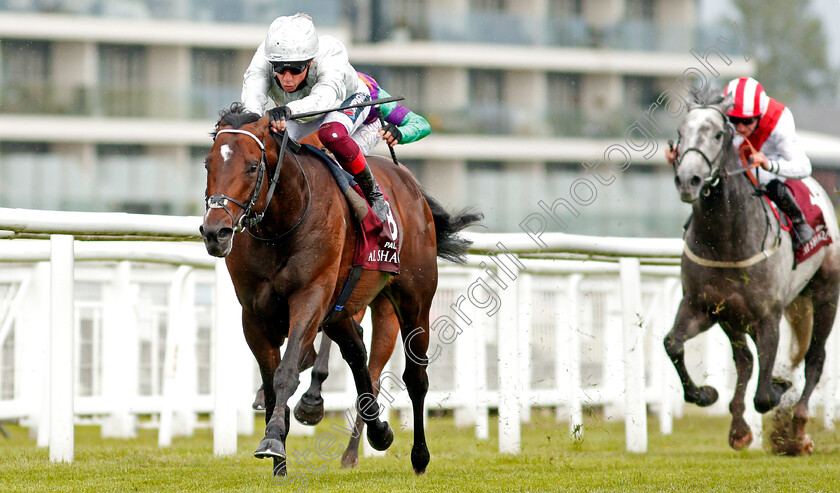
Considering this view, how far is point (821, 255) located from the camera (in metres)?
7.27

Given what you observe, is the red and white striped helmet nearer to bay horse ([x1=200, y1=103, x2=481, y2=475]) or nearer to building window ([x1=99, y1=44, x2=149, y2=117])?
bay horse ([x1=200, y1=103, x2=481, y2=475])

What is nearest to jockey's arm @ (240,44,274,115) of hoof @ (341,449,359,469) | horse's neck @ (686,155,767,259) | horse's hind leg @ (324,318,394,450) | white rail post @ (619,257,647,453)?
horse's hind leg @ (324,318,394,450)

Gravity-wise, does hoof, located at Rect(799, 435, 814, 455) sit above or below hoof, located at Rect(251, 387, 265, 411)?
below

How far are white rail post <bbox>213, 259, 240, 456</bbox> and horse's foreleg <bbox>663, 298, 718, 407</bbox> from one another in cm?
238

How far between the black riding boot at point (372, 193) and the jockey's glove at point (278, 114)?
657 millimetres

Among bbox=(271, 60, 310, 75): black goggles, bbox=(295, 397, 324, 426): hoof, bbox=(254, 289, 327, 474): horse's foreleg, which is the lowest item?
bbox=(295, 397, 324, 426): hoof

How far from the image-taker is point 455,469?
575 centimetres

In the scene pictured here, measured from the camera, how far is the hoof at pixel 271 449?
4195 mm

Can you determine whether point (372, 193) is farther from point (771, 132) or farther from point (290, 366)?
point (771, 132)

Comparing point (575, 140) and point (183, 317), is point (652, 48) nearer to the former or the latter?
point (575, 140)

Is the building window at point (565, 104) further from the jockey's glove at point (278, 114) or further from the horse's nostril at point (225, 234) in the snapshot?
the horse's nostril at point (225, 234)

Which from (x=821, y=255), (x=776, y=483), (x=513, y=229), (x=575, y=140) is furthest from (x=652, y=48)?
(x=776, y=483)

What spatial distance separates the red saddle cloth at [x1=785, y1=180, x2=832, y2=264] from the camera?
7.09 m

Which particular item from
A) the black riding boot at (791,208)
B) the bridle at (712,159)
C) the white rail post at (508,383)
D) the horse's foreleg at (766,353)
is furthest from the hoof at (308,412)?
the black riding boot at (791,208)
